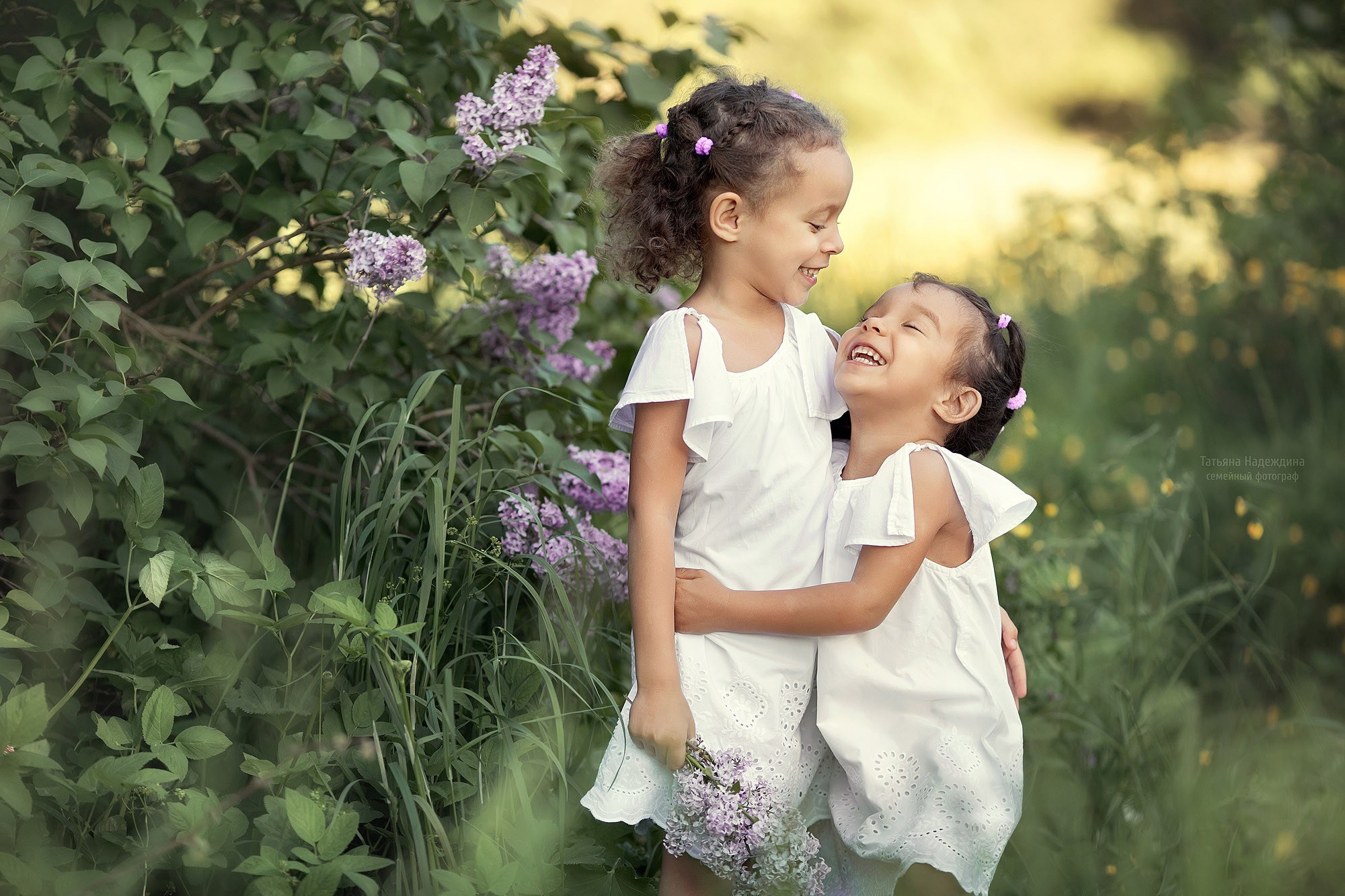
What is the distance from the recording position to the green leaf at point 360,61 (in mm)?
1943

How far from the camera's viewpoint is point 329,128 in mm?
1997

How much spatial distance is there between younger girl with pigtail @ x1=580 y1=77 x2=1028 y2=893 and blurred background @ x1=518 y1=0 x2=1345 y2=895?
227mm

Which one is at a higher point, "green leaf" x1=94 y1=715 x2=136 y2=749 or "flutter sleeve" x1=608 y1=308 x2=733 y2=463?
"flutter sleeve" x1=608 y1=308 x2=733 y2=463

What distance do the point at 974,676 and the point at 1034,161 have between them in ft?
23.6

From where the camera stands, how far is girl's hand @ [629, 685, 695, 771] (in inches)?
63.9

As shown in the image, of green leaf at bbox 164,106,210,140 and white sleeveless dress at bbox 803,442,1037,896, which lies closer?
white sleeveless dress at bbox 803,442,1037,896

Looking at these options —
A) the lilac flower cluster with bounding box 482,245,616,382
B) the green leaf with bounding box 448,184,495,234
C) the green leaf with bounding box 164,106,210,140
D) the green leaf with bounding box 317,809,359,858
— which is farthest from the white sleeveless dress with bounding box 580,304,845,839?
the green leaf with bounding box 164,106,210,140

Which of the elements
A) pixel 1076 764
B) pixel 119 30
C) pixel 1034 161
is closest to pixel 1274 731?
pixel 1076 764

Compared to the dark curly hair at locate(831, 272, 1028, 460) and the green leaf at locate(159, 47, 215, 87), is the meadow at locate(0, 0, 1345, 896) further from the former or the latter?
the dark curly hair at locate(831, 272, 1028, 460)

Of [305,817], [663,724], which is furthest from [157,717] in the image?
[663,724]

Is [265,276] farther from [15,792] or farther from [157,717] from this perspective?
[15,792]

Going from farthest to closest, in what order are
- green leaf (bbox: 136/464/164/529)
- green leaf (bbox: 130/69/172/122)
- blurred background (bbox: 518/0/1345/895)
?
blurred background (bbox: 518/0/1345/895) < green leaf (bbox: 130/69/172/122) < green leaf (bbox: 136/464/164/529)

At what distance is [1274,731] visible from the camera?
2551mm

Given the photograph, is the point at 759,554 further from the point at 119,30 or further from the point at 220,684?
the point at 119,30
